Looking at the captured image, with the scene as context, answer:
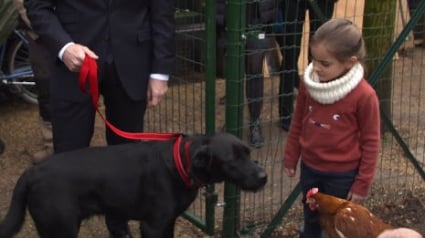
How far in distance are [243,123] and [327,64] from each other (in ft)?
3.51

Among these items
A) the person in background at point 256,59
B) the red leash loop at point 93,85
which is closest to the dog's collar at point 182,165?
the red leash loop at point 93,85

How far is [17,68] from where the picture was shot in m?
6.94

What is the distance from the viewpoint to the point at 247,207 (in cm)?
479

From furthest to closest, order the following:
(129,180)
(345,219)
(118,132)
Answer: (118,132) → (129,180) → (345,219)

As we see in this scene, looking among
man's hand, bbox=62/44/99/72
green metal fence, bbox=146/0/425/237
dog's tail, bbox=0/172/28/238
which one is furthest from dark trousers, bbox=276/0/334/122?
dog's tail, bbox=0/172/28/238

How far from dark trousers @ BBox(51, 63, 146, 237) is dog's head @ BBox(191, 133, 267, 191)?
1.75 feet

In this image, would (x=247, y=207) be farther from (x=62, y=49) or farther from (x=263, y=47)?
(x=62, y=49)

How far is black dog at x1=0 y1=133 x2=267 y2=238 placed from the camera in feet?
11.1

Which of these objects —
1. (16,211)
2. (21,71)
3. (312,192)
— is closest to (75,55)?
(16,211)

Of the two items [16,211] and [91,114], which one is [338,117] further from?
[16,211]

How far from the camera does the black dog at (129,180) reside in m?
3.38

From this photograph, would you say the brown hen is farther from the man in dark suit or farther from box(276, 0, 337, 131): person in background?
box(276, 0, 337, 131): person in background

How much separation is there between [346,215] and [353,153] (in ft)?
1.33

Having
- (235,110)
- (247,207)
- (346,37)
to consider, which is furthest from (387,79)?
(346,37)
